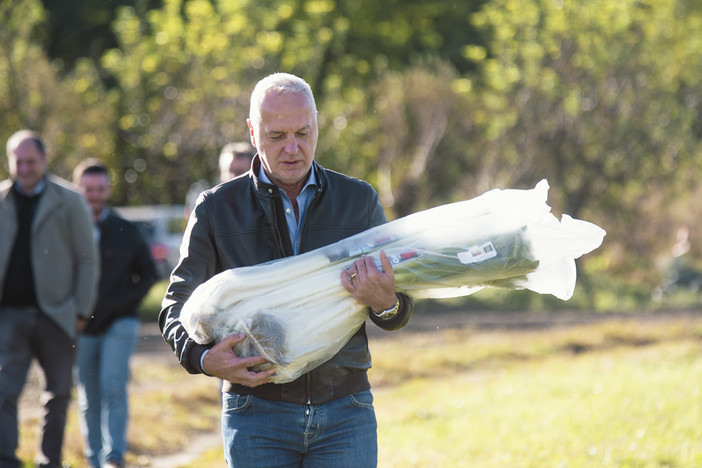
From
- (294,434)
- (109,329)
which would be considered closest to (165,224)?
(109,329)

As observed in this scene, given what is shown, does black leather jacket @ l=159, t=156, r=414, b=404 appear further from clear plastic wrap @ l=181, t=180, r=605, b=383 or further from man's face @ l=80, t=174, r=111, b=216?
man's face @ l=80, t=174, r=111, b=216

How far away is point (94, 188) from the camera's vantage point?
813cm

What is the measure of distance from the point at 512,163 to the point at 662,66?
5.07m

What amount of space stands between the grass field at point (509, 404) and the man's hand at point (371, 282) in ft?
13.5

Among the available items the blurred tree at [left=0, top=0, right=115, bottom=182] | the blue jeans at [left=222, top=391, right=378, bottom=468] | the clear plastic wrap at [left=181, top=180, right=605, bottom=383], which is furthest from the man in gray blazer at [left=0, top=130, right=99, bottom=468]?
the blurred tree at [left=0, top=0, right=115, bottom=182]

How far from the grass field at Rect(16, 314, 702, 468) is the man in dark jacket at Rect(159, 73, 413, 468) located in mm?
3887

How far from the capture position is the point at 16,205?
23.4 ft

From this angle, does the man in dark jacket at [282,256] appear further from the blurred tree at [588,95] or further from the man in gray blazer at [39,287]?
the blurred tree at [588,95]

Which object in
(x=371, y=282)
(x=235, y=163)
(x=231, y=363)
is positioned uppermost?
(x=235, y=163)

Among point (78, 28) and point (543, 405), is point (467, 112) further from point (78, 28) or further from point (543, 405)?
point (543, 405)

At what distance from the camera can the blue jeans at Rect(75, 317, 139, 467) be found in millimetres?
7715

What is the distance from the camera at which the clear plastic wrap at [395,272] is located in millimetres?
3428

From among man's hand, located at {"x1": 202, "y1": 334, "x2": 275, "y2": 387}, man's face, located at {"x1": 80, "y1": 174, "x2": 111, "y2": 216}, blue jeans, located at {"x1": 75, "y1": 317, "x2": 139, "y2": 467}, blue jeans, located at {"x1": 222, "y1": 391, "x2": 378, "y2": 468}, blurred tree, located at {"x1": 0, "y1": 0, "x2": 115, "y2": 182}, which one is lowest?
blue jeans, located at {"x1": 75, "y1": 317, "x2": 139, "y2": 467}

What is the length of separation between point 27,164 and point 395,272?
14.6 feet
